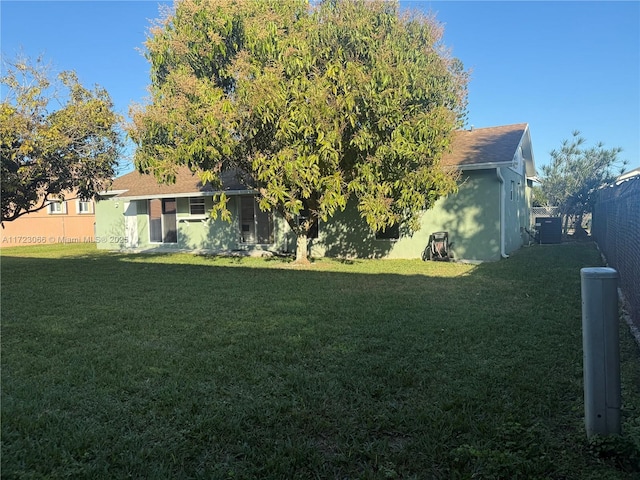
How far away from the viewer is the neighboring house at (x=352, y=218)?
12898 mm

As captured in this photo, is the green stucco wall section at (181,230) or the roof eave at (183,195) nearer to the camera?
the roof eave at (183,195)

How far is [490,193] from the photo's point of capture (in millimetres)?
12789

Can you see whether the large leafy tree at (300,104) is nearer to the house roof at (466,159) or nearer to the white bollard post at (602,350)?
the house roof at (466,159)

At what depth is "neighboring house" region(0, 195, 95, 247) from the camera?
26.6 meters

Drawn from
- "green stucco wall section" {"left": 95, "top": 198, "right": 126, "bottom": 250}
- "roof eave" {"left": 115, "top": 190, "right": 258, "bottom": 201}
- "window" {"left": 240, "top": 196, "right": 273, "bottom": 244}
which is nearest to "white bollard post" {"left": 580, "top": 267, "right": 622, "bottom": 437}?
"roof eave" {"left": 115, "top": 190, "right": 258, "bottom": 201}

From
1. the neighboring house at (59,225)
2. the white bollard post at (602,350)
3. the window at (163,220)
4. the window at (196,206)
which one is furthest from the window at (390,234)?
the neighboring house at (59,225)

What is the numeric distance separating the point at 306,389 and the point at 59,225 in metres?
27.6

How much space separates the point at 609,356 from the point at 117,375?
12.2 feet

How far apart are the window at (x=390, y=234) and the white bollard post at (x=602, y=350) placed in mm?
11338

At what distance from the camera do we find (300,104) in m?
9.29

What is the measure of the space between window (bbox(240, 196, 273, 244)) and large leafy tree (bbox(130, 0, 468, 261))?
201 inches

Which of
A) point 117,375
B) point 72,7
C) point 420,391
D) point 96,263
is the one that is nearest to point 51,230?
point 96,263

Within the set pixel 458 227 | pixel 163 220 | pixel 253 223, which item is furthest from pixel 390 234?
pixel 163 220

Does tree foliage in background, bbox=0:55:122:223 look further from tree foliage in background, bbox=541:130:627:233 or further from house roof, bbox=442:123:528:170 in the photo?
tree foliage in background, bbox=541:130:627:233
